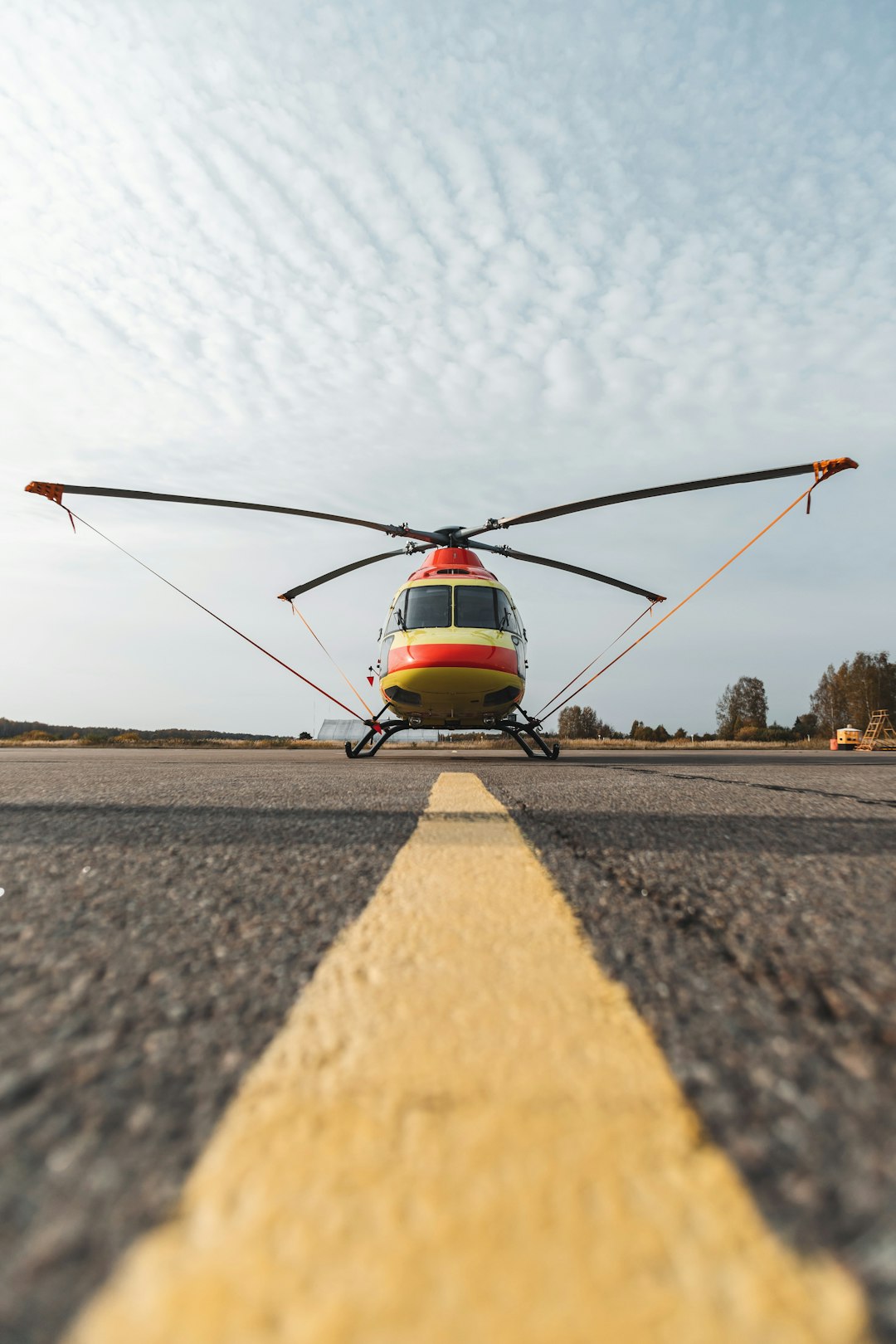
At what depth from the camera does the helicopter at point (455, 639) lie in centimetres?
815

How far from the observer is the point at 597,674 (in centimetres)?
1070

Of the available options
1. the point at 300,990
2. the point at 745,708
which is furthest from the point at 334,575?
the point at 745,708

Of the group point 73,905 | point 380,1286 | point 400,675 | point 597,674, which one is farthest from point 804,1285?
point 597,674

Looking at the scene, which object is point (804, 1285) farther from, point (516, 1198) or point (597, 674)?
point (597, 674)

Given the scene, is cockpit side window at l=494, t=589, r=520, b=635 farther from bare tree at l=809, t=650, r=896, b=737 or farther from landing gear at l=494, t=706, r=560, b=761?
bare tree at l=809, t=650, r=896, b=737

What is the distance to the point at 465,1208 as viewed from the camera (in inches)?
19.3

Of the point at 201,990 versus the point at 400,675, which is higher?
the point at 400,675

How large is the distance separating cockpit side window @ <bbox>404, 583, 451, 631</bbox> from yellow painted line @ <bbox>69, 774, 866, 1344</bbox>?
7.77m

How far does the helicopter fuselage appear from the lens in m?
8.19

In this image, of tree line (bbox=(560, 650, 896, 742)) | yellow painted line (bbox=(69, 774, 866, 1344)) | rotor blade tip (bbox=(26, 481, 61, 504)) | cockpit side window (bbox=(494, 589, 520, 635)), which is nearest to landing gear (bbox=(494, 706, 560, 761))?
cockpit side window (bbox=(494, 589, 520, 635))

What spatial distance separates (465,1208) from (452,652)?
302 inches

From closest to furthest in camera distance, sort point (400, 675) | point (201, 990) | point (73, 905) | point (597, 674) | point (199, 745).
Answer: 1. point (201, 990)
2. point (73, 905)
3. point (400, 675)
4. point (597, 674)
5. point (199, 745)

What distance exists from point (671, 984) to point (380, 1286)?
23.4 inches

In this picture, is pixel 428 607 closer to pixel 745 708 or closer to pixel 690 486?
pixel 690 486
